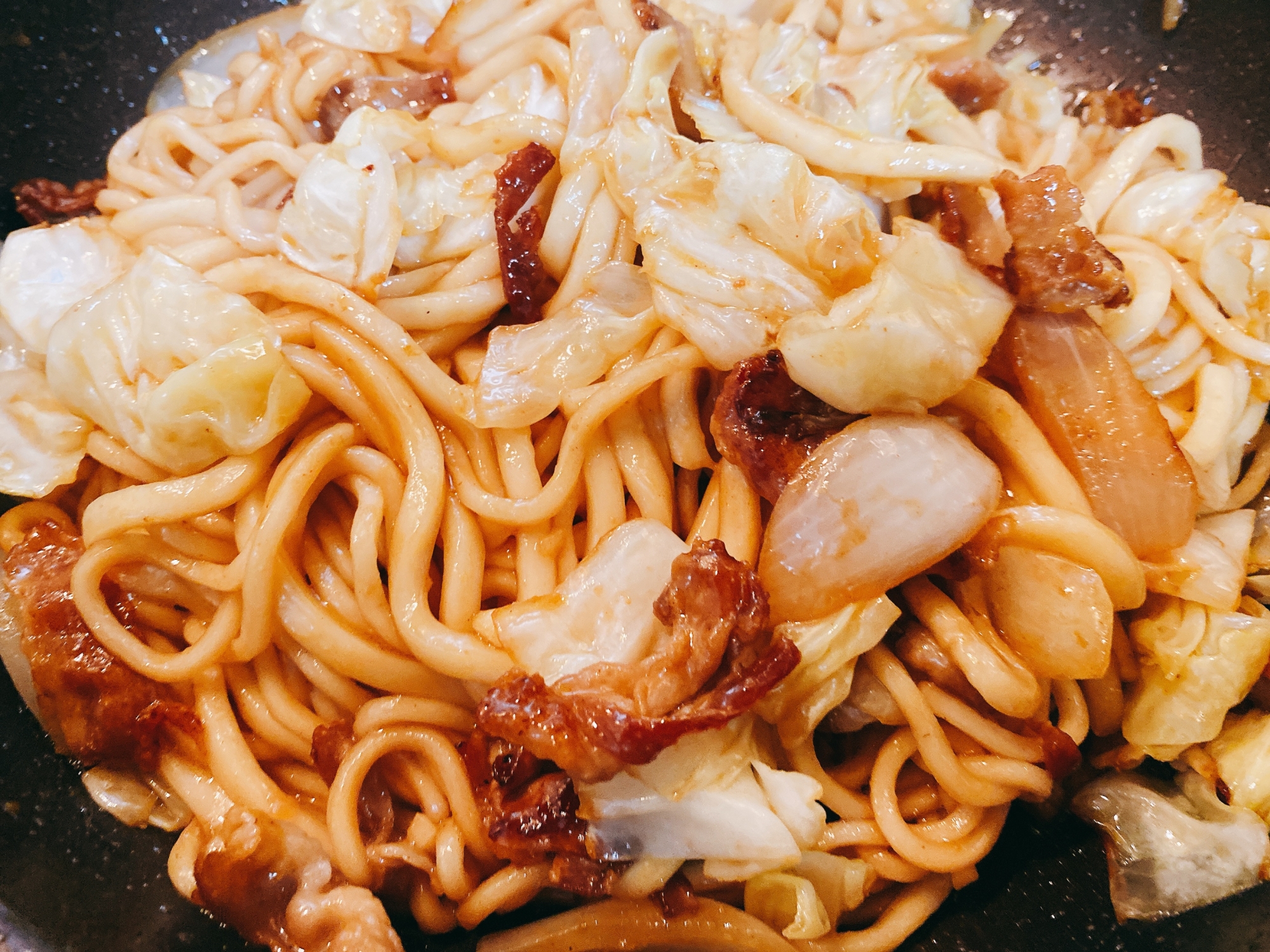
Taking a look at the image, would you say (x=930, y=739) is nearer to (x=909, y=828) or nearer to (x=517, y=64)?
(x=909, y=828)

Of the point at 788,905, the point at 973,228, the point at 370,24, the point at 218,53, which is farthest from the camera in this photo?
the point at 218,53

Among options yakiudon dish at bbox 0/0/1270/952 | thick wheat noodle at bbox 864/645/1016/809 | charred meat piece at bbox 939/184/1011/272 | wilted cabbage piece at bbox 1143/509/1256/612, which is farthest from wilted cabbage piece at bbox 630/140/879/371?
wilted cabbage piece at bbox 1143/509/1256/612

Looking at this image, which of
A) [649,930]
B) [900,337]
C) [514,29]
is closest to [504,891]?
[649,930]

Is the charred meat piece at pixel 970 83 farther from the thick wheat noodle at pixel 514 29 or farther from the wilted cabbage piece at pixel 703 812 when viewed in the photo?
the wilted cabbage piece at pixel 703 812

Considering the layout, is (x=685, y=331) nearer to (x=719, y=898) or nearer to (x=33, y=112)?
(x=719, y=898)

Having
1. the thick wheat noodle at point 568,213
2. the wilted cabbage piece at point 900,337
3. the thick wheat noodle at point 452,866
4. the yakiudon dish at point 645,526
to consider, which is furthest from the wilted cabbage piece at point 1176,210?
the thick wheat noodle at point 452,866

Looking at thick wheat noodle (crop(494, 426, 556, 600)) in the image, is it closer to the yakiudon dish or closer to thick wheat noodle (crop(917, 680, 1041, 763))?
the yakiudon dish
